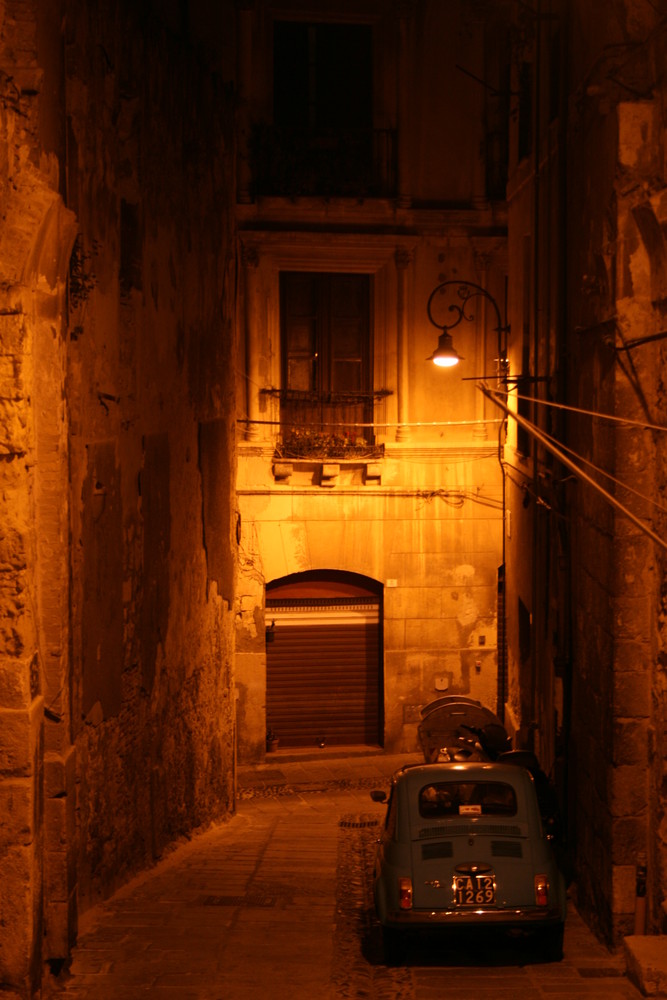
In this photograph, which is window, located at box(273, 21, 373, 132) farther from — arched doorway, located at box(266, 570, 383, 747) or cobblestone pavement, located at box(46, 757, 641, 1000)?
cobblestone pavement, located at box(46, 757, 641, 1000)

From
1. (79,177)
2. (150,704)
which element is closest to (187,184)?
(79,177)

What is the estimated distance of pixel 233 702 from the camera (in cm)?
1439

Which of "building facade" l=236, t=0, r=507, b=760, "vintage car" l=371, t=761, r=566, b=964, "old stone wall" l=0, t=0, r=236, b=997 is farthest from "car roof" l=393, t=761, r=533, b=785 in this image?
"building facade" l=236, t=0, r=507, b=760

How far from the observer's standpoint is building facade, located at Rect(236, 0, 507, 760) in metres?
18.0

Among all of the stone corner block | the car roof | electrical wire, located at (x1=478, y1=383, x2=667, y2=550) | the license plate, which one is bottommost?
the stone corner block

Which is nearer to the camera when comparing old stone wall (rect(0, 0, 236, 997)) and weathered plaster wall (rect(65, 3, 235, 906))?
old stone wall (rect(0, 0, 236, 997))

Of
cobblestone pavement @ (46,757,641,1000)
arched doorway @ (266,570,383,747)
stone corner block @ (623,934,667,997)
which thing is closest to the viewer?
stone corner block @ (623,934,667,997)

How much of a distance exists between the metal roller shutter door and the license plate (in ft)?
34.1

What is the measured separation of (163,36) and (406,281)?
744 cm

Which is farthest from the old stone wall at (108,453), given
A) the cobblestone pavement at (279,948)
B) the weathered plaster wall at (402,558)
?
the weathered plaster wall at (402,558)

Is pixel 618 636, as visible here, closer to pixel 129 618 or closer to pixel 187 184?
pixel 129 618

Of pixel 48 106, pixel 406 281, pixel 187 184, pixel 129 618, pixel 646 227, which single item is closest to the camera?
pixel 48 106

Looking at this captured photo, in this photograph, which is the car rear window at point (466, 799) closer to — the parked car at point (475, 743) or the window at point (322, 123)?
the parked car at point (475, 743)

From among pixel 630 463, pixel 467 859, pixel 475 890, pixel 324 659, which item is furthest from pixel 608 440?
pixel 324 659
